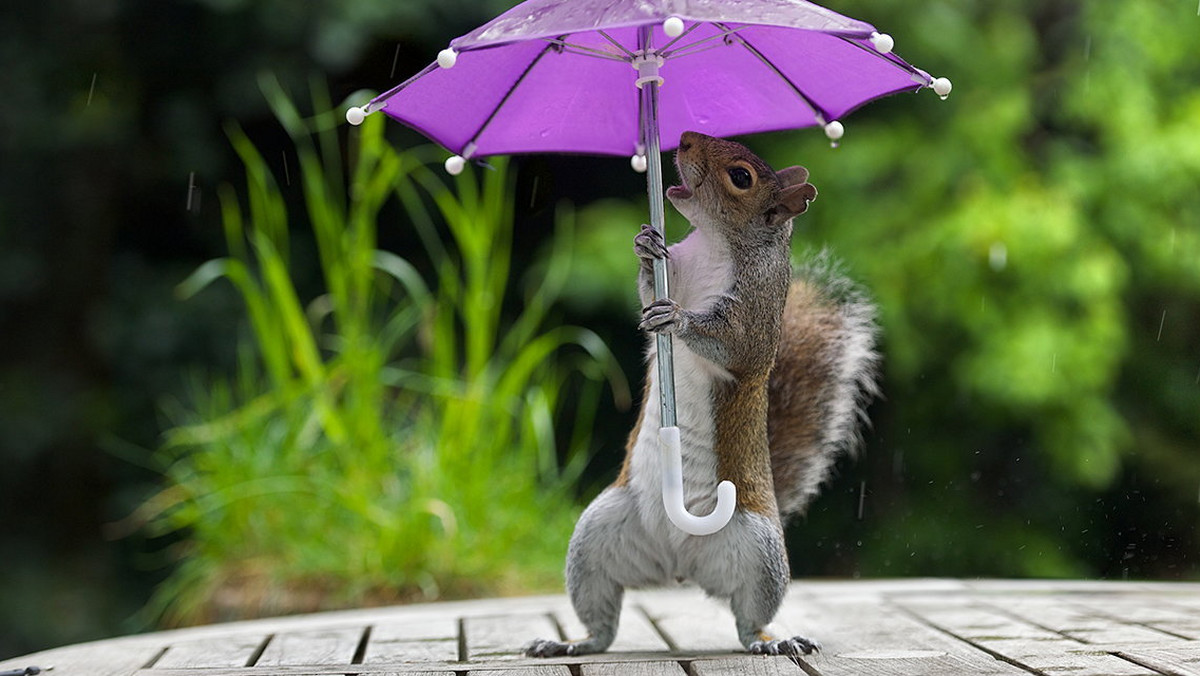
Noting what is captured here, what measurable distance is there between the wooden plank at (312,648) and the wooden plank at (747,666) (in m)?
0.60

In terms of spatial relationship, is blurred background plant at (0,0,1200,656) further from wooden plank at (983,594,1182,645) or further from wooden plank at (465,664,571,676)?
wooden plank at (465,664,571,676)

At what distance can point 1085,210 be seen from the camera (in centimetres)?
507

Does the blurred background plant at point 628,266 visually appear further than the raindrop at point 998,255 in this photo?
Yes

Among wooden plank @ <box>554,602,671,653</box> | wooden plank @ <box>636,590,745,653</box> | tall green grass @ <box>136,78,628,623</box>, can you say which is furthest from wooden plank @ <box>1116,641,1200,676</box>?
tall green grass @ <box>136,78,628,623</box>

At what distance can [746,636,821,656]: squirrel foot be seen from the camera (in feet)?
6.84

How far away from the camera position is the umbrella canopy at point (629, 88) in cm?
212

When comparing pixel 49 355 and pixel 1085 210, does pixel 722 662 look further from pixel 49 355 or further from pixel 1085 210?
pixel 49 355

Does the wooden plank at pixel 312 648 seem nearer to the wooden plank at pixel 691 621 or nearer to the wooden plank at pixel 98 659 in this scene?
the wooden plank at pixel 98 659

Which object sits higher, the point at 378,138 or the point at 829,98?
the point at 378,138

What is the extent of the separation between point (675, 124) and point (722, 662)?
0.91 metres

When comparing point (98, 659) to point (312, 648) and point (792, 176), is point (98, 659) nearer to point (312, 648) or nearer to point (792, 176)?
point (312, 648)

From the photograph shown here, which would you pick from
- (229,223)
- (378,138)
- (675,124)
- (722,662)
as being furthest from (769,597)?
(229,223)

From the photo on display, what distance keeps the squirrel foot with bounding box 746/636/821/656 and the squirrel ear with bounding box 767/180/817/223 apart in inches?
26.1

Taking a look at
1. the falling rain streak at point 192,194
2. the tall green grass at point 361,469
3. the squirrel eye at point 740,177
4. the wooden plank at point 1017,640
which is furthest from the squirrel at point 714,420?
the falling rain streak at point 192,194
